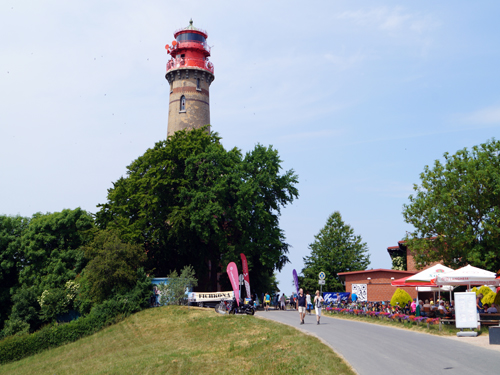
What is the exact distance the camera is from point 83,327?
120 ft

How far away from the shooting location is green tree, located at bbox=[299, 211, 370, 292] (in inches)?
2303

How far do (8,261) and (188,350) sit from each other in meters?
32.4

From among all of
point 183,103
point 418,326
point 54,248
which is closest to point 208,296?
point 418,326

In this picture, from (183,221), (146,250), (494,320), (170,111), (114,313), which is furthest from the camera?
(170,111)

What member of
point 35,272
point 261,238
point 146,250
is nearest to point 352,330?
point 261,238

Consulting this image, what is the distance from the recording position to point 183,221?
127 feet

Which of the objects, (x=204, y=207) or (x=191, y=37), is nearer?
(x=204, y=207)

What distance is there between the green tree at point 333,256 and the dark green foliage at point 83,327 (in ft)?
86.9

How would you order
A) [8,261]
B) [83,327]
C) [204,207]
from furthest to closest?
[8,261] → [204,207] → [83,327]

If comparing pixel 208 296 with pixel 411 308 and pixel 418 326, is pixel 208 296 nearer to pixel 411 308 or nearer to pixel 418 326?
pixel 411 308

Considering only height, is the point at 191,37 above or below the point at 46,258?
above

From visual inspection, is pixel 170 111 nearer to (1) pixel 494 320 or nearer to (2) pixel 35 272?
(2) pixel 35 272

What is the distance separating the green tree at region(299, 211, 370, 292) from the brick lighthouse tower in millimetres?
20502

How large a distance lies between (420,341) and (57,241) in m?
37.7
